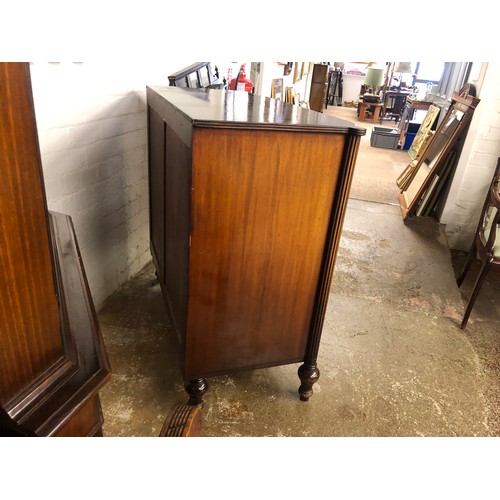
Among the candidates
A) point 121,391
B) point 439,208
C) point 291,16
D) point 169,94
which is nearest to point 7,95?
point 291,16

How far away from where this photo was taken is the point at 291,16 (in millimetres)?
146

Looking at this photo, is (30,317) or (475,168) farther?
(475,168)

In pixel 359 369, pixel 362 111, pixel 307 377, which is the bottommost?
pixel 359 369

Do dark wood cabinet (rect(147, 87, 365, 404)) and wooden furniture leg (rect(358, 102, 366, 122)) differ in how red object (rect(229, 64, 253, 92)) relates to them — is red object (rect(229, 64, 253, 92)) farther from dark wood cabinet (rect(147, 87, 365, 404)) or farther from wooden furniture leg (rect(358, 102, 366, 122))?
wooden furniture leg (rect(358, 102, 366, 122))

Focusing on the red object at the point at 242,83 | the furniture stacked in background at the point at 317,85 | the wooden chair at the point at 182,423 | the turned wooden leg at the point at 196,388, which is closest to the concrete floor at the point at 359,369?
the turned wooden leg at the point at 196,388

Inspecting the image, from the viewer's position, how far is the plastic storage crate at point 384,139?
6320 mm

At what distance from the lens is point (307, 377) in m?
1.61

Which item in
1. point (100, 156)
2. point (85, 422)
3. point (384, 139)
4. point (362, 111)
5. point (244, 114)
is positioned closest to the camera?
point (85, 422)

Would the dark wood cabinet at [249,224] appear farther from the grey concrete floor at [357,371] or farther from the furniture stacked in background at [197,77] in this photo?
the furniture stacked in background at [197,77]

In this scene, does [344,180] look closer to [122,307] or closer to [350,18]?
[350,18]

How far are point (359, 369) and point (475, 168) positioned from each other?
2.07m

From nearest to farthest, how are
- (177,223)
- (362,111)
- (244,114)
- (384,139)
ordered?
(244,114) → (177,223) → (384,139) → (362,111)

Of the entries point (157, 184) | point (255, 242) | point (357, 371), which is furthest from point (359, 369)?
point (157, 184)

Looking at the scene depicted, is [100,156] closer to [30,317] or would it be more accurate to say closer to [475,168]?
[30,317]
